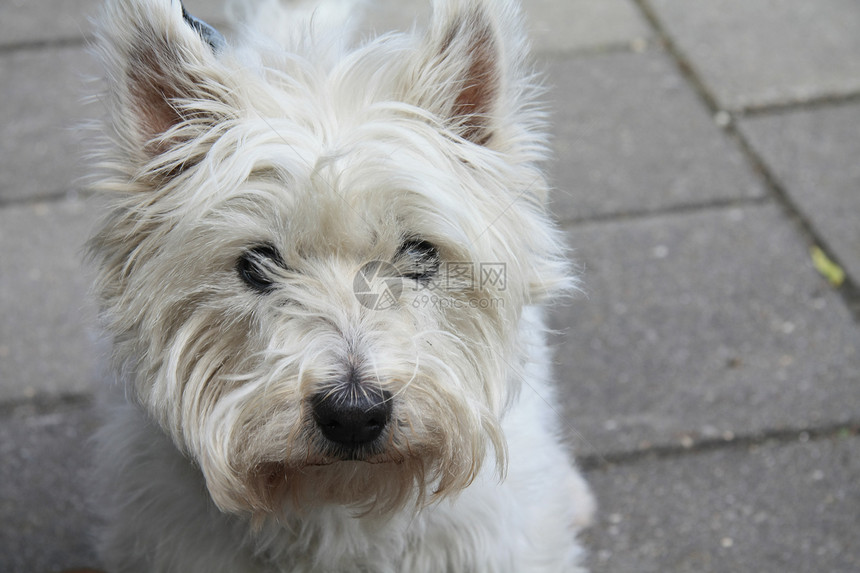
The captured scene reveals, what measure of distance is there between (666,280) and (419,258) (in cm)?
209

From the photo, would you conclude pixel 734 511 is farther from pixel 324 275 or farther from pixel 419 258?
pixel 324 275

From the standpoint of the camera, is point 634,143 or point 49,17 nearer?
point 634,143

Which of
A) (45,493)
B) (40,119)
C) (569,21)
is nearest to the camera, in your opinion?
(45,493)

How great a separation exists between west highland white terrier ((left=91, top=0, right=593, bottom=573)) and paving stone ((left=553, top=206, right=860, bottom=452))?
1202 mm

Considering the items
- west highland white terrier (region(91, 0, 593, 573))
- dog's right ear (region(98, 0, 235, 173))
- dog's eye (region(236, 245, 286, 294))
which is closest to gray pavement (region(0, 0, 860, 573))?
dog's right ear (region(98, 0, 235, 173))

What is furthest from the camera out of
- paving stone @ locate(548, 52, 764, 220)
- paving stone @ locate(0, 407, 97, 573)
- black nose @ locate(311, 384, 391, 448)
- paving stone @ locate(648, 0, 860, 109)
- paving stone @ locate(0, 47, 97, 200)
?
paving stone @ locate(648, 0, 860, 109)

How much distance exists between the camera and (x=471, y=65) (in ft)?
6.51

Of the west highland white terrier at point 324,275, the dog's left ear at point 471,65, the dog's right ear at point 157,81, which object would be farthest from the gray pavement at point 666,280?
the dog's left ear at point 471,65

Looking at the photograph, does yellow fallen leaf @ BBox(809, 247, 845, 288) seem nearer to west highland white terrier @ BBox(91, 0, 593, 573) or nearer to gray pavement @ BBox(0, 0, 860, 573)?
gray pavement @ BBox(0, 0, 860, 573)

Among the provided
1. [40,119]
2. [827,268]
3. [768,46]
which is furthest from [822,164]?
[40,119]

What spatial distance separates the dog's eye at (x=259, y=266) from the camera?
6.03ft

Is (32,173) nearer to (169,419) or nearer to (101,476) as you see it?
(101,476)

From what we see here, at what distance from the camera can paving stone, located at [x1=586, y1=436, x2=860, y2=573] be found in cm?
269

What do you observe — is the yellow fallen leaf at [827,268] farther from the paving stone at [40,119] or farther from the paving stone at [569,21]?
the paving stone at [40,119]
